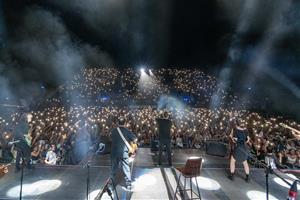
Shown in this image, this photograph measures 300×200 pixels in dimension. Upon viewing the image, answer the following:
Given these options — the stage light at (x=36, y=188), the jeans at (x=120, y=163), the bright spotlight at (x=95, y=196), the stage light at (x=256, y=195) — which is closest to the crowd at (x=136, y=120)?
the jeans at (x=120, y=163)

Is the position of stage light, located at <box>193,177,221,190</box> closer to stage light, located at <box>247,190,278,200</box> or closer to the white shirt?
stage light, located at <box>247,190,278,200</box>

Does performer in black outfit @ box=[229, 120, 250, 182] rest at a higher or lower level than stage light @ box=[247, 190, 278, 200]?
higher

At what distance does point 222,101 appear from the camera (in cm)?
2536

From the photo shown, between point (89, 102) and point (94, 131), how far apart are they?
38.4ft

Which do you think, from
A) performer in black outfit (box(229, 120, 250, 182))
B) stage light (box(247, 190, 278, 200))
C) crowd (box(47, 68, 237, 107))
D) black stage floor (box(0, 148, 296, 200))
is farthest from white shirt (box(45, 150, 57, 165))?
crowd (box(47, 68, 237, 107))

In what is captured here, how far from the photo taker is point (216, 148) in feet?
34.9

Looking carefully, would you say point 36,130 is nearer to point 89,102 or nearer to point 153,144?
point 153,144

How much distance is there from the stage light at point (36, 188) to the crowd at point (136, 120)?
4.66ft

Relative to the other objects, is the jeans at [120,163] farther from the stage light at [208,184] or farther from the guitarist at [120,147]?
the stage light at [208,184]

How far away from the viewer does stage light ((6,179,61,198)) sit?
5.75 m

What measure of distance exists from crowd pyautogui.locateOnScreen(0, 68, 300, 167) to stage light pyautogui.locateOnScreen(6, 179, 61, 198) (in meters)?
1.42

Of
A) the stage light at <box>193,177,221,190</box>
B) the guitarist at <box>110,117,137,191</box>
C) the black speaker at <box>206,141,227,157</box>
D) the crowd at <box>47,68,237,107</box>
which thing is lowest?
the stage light at <box>193,177,221,190</box>

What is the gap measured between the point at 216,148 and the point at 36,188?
7460 mm

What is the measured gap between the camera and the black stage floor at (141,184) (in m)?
5.80
